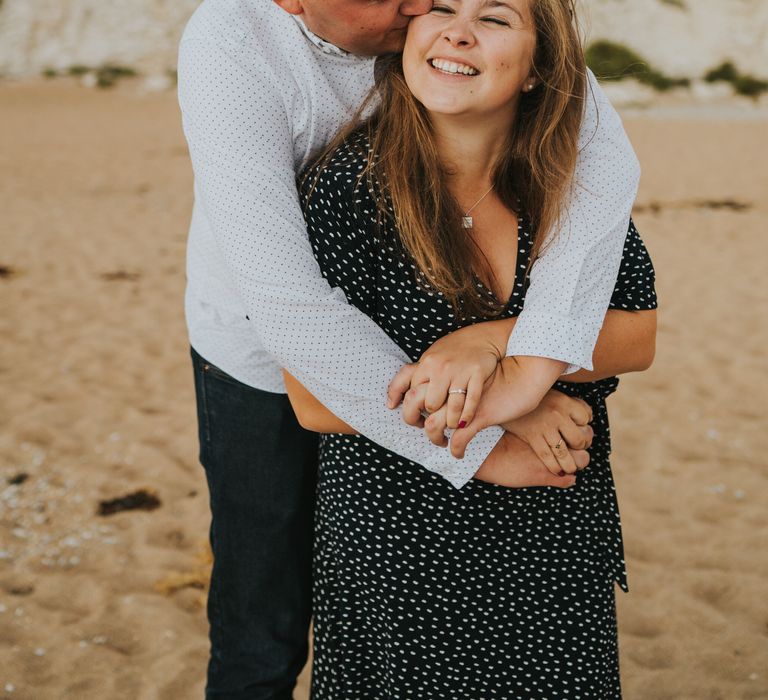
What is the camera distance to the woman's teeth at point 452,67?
1.64 metres

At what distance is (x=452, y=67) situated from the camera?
1639 millimetres

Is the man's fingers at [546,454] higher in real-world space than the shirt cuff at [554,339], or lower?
lower

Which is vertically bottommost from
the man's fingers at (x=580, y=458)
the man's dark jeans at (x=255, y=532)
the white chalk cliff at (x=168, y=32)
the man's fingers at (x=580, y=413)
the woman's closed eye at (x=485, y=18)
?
the white chalk cliff at (x=168, y=32)

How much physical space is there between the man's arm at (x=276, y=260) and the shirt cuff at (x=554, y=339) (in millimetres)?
215

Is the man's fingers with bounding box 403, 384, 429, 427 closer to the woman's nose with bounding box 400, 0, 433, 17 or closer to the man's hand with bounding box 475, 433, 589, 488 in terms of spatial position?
the man's hand with bounding box 475, 433, 589, 488

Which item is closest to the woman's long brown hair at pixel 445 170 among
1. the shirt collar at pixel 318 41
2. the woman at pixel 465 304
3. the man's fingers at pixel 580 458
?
the woman at pixel 465 304

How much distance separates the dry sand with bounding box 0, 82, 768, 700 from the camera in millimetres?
3254

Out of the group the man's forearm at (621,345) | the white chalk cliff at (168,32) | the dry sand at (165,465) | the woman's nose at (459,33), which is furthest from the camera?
the white chalk cliff at (168,32)

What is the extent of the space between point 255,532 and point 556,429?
0.90m

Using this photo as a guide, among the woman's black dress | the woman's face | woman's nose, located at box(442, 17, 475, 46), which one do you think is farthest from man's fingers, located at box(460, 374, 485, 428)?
woman's nose, located at box(442, 17, 475, 46)

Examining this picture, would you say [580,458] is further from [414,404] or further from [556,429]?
[414,404]

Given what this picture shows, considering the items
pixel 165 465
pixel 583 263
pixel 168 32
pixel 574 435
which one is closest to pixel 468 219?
pixel 583 263

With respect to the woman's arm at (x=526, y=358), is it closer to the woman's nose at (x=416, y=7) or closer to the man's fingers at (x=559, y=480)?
the man's fingers at (x=559, y=480)

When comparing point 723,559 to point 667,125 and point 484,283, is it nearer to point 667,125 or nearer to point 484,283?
point 484,283
